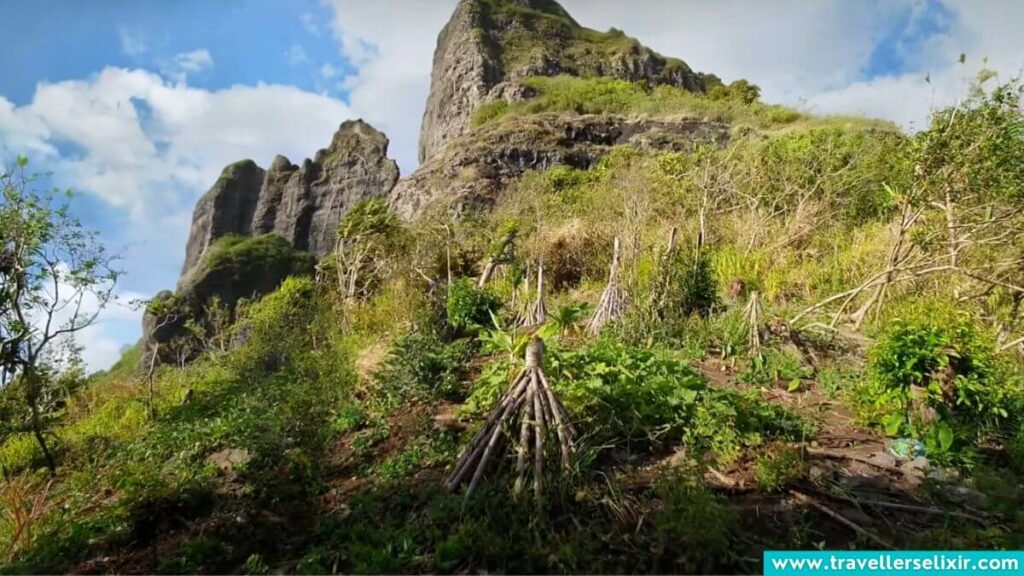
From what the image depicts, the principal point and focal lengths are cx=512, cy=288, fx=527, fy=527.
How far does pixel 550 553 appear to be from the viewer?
2752mm

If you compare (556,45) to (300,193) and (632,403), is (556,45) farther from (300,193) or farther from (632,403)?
(632,403)

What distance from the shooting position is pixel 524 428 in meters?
3.37

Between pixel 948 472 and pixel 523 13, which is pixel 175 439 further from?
pixel 523 13

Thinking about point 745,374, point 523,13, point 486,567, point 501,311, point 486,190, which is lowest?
point 486,567

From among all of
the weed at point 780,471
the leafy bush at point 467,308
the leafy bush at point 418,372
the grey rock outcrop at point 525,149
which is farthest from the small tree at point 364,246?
the grey rock outcrop at point 525,149

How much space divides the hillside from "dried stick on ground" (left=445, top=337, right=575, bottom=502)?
0.02m

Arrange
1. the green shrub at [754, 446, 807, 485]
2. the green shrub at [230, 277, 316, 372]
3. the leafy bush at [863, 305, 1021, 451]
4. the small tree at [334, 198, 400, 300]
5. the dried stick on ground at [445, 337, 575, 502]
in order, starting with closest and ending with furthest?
the green shrub at [754, 446, 807, 485]
the dried stick on ground at [445, 337, 575, 502]
the leafy bush at [863, 305, 1021, 451]
the green shrub at [230, 277, 316, 372]
the small tree at [334, 198, 400, 300]

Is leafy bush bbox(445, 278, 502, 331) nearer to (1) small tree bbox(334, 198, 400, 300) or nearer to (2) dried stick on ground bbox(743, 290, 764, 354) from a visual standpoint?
(2) dried stick on ground bbox(743, 290, 764, 354)

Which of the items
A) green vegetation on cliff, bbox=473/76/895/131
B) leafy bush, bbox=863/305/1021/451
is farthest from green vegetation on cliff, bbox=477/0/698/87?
leafy bush, bbox=863/305/1021/451

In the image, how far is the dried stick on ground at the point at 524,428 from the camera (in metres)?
3.30

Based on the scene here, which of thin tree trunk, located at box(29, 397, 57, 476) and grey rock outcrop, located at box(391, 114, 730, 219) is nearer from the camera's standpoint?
thin tree trunk, located at box(29, 397, 57, 476)

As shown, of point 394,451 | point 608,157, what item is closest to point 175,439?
point 394,451

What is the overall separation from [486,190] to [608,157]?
449cm

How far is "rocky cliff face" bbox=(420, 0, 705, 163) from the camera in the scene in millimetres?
32916
